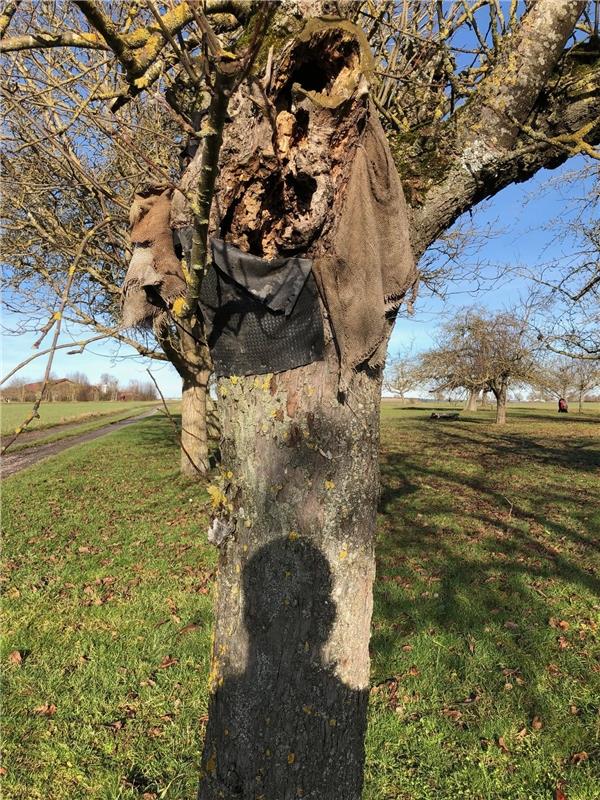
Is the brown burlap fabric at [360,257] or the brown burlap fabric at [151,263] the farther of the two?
the brown burlap fabric at [151,263]

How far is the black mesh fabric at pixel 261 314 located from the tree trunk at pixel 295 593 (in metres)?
0.06

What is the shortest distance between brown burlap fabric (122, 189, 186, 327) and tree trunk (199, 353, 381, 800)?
47 centimetres

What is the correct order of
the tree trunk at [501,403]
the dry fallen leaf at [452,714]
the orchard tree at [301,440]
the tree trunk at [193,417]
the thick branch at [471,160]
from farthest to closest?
1. the tree trunk at [501,403]
2. the tree trunk at [193,417]
3. the dry fallen leaf at [452,714]
4. the thick branch at [471,160]
5. the orchard tree at [301,440]

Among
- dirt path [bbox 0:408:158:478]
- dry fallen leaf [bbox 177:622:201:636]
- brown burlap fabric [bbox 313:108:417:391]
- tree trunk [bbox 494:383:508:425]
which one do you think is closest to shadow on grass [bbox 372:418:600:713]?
dry fallen leaf [bbox 177:622:201:636]

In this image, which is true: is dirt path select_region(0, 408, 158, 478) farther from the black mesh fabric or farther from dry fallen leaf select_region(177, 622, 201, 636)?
the black mesh fabric

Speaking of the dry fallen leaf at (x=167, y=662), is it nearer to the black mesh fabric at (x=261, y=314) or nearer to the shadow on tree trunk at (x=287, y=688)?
the shadow on tree trunk at (x=287, y=688)

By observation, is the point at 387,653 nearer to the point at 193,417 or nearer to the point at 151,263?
the point at 151,263

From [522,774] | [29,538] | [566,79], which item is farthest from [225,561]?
[29,538]

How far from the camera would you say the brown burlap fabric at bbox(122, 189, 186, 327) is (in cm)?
177

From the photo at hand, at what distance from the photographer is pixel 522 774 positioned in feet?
8.63

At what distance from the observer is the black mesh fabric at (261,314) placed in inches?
61.7

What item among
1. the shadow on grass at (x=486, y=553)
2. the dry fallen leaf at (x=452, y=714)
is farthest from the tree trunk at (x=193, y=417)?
the dry fallen leaf at (x=452, y=714)

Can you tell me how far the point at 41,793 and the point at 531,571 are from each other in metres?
4.79

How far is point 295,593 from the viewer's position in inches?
62.8
